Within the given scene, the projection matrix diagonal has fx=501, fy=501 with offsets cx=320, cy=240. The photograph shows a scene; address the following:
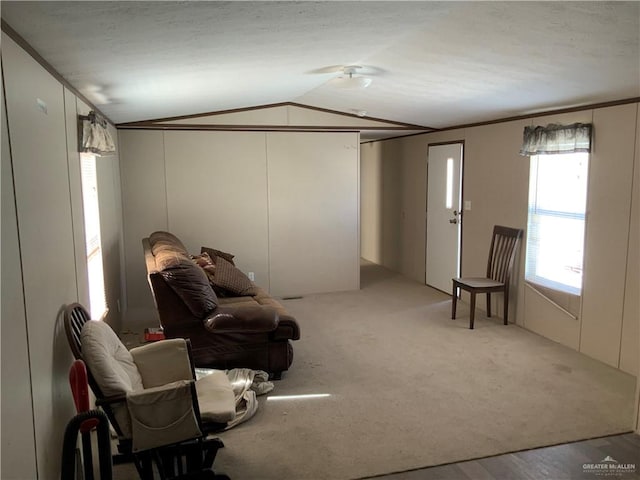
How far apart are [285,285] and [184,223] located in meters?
1.44

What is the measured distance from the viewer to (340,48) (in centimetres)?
313

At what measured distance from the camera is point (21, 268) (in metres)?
Result: 1.83

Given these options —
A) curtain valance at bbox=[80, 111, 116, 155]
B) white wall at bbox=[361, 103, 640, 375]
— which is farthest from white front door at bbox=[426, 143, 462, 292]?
curtain valance at bbox=[80, 111, 116, 155]

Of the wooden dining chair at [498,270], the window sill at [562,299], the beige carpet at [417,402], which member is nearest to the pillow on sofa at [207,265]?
the beige carpet at [417,402]

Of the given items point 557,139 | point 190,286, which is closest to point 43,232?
point 190,286

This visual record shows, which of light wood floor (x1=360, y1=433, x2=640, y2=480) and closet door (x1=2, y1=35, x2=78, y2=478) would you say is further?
light wood floor (x1=360, y1=433, x2=640, y2=480)

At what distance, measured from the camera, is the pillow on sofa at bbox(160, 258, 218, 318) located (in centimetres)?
351

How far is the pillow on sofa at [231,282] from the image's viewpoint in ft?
15.0

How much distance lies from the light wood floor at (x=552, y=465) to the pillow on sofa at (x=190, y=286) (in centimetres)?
173

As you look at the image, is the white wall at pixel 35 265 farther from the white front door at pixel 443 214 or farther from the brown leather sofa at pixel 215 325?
the white front door at pixel 443 214

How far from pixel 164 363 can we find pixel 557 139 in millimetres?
3577

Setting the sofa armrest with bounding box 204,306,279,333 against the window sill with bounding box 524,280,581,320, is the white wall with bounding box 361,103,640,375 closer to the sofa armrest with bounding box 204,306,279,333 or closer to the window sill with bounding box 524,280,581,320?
the window sill with bounding box 524,280,581,320

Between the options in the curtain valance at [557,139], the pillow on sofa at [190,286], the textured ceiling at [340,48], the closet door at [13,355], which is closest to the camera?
Result: the closet door at [13,355]

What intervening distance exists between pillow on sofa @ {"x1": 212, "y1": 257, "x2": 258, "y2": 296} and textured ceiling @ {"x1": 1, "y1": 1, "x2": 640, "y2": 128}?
62.5 inches
